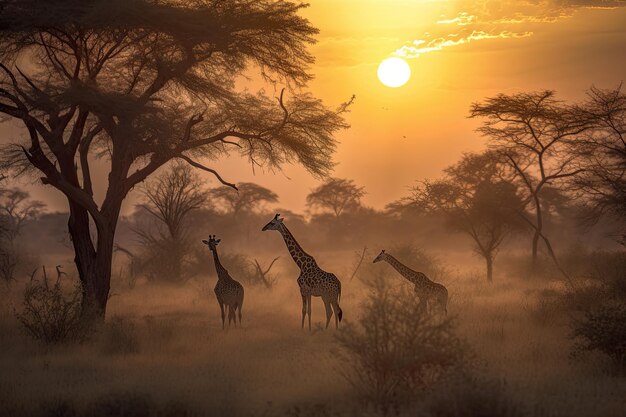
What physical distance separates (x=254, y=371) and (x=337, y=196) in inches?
1703

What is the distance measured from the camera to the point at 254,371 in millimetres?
10938

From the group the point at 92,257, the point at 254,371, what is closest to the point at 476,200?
the point at 92,257

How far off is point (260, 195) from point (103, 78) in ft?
114

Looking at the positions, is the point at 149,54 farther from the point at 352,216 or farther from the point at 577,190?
the point at 352,216

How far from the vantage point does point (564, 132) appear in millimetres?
22859

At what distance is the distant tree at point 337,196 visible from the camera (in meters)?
53.4

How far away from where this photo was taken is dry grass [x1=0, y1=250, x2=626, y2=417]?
8.71 m

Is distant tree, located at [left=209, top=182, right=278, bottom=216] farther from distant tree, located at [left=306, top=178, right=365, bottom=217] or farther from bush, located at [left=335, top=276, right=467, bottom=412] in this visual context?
bush, located at [left=335, top=276, right=467, bottom=412]

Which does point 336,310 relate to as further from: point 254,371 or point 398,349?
point 398,349

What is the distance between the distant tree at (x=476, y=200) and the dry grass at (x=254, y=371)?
28.8 ft

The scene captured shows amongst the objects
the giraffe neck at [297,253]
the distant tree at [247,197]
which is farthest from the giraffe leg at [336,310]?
the distant tree at [247,197]

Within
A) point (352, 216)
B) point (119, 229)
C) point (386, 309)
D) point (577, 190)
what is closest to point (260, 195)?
point (352, 216)

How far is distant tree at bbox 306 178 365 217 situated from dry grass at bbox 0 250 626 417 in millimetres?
35725

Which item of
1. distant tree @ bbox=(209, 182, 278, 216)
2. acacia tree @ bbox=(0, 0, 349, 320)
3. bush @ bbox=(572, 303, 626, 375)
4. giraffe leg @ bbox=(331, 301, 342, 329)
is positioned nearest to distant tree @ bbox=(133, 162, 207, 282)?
acacia tree @ bbox=(0, 0, 349, 320)
